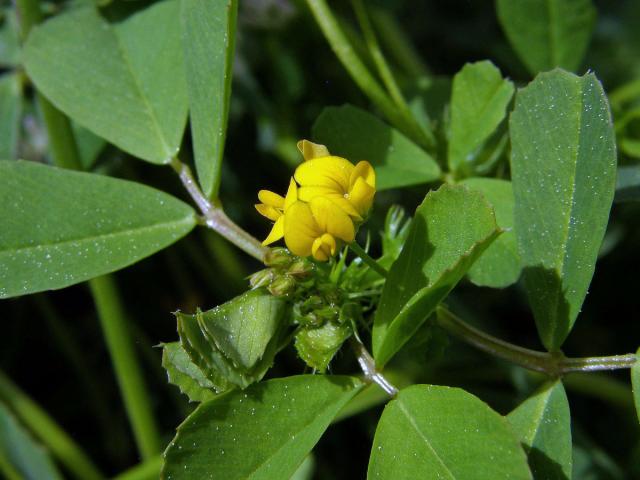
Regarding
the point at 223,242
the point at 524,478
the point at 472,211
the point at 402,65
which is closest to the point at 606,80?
the point at 402,65

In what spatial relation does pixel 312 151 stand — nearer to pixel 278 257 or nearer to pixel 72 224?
pixel 278 257

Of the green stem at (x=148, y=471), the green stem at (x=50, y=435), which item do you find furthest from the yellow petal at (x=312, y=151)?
the green stem at (x=50, y=435)

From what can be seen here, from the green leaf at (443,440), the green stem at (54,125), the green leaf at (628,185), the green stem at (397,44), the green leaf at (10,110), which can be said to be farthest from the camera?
the green stem at (397,44)

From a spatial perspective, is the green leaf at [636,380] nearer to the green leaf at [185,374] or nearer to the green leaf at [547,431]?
the green leaf at [547,431]

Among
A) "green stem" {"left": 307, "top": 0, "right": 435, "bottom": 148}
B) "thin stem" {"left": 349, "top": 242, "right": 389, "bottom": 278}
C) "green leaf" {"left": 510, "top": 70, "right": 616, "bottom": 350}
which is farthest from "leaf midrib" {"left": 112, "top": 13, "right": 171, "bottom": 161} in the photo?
"green leaf" {"left": 510, "top": 70, "right": 616, "bottom": 350}

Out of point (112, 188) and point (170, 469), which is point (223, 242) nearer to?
point (112, 188)

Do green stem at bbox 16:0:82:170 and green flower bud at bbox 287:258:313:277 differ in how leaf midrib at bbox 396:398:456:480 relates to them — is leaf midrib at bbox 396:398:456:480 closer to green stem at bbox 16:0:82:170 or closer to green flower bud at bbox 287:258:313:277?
green flower bud at bbox 287:258:313:277
